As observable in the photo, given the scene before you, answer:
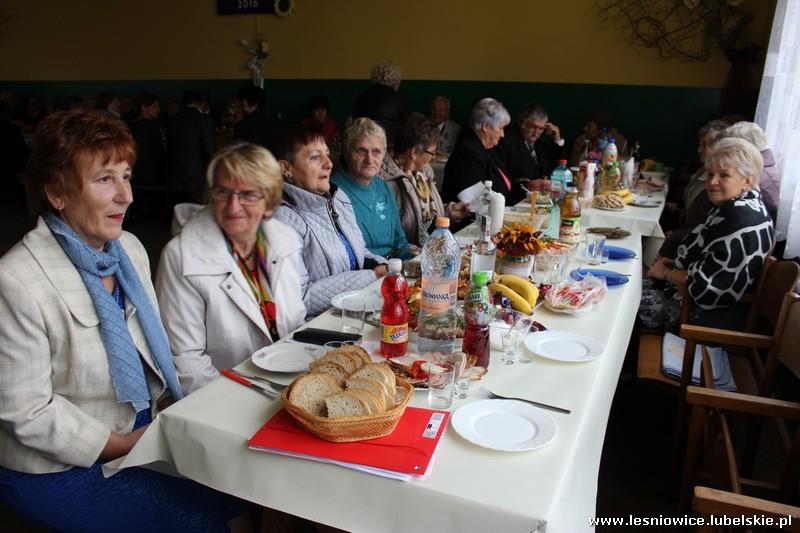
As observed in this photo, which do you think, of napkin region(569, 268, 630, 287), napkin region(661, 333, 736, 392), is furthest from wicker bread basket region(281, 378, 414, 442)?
Answer: napkin region(661, 333, 736, 392)

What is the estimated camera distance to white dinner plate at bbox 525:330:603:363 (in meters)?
1.57

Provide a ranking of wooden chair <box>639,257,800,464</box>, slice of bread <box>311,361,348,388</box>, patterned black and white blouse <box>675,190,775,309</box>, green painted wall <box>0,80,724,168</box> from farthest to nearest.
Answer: green painted wall <box>0,80,724,168</box> → patterned black and white blouse <box>675,190,775,309</box> → wooden chair <box>639,257,800,464</box> → slice of bread <box>311,361,348,388</box>

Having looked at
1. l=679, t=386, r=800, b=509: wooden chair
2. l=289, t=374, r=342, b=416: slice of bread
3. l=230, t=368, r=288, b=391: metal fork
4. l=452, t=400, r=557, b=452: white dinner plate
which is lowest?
l=679, t=386, r=800, b=509: wooden chair

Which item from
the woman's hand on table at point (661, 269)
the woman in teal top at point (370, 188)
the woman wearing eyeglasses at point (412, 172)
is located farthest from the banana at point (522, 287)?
the woman wearing eyeglasses at point (412, 172)

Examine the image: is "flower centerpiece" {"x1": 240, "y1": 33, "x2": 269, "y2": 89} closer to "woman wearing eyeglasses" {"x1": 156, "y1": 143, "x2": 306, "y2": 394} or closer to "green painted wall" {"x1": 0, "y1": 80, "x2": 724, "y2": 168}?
"green painted wall" {"x1": 0, "y1": 80, "x2": 724, "y2": 168}

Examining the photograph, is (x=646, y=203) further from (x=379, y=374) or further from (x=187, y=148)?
(x=187, y=148)

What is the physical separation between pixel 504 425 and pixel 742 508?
0.53 meters

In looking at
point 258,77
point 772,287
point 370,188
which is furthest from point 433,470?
point 258,77

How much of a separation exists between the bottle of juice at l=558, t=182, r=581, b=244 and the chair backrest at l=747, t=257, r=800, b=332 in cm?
74

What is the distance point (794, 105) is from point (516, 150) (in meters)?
2.11

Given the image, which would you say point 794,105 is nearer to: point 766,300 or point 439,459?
point 766,300

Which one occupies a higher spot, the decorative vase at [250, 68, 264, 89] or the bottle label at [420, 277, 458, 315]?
the decorative vase at [250, 68, 264, 89]

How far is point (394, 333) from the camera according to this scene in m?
1.52

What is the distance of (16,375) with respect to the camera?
133cm
